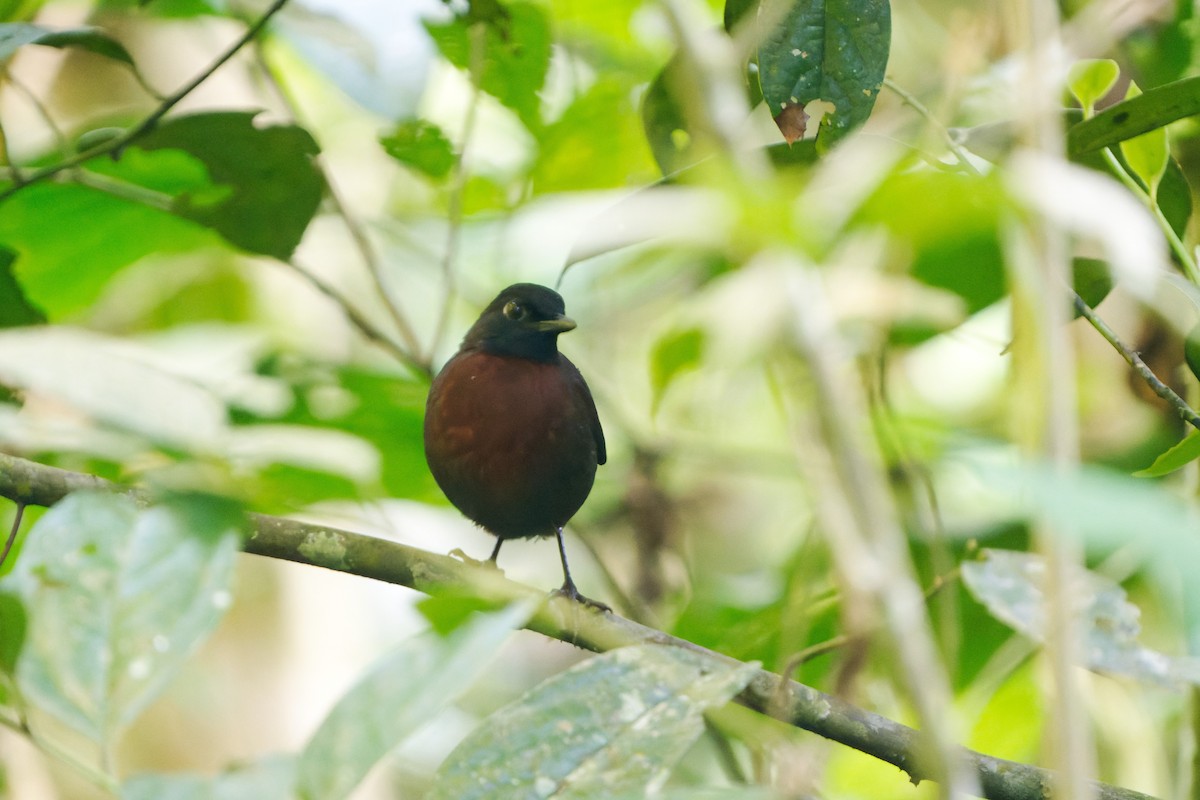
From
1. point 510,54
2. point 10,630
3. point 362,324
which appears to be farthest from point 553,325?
point 10,630

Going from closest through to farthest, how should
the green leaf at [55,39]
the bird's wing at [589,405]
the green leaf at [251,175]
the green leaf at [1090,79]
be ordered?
the green leaf at [1090,79] < the green leaf at [55,39] < the green leaf at [251,175] < the bird's wing at [589,405]

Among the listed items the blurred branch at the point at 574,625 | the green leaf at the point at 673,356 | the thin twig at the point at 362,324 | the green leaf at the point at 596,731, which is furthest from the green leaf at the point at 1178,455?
the thin twig at the point at 362,324

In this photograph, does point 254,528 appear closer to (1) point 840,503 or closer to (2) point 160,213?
(1) point 840,503

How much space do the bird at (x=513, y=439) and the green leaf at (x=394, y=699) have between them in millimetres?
2392

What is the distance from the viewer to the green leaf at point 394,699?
1065 mm

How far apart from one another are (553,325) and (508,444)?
1.85 feet

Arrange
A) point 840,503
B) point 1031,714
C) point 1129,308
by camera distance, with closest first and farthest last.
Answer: point 840,503 < point 1031,714 < point 1129,308

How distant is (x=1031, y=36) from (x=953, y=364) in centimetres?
473

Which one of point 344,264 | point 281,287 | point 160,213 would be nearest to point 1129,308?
point 160,213

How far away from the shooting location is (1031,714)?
3145mm

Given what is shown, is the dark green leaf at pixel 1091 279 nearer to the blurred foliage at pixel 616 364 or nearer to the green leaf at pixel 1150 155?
the blurred foliage at pixel 616 364

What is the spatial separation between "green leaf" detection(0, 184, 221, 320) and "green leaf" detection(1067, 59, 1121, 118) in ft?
8.26

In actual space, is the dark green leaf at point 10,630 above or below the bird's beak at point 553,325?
above

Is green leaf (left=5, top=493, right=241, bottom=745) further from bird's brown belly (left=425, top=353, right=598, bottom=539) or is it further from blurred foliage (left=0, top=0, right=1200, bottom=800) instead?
bird's brown belly (left=425, top=353, right=598, bottom=539)
